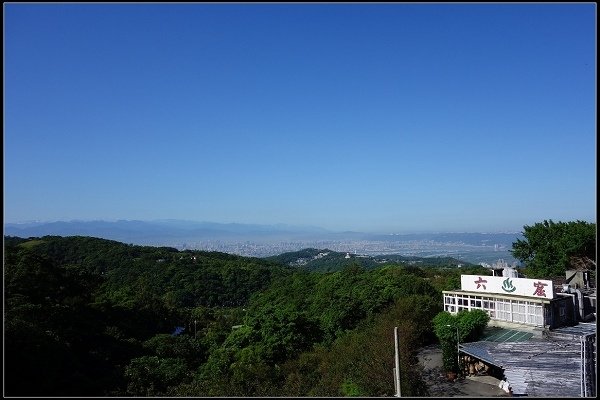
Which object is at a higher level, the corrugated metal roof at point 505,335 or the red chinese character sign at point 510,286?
the red chinese character sign at point 510,286

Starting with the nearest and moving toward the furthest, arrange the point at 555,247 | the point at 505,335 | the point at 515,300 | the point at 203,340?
the point at 505,335, the point at 515,300, the point at 203,340, the point at 555,247

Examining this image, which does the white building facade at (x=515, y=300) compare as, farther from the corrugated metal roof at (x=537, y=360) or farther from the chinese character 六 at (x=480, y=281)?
the corrugated metal roof at (x=537, y=360)

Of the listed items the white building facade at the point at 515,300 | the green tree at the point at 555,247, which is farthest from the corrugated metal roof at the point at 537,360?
the green tree at the point at 555,247

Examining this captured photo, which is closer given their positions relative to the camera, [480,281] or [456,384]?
[456,384]

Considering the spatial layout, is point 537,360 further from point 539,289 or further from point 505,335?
point 539,289

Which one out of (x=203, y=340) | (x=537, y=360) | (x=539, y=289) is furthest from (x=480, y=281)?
(x=203, y=340)

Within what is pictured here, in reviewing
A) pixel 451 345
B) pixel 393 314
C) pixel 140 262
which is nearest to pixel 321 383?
pixel 451 345

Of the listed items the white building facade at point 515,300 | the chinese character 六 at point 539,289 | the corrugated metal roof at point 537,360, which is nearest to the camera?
the corrugated metal roof at point 537,360
